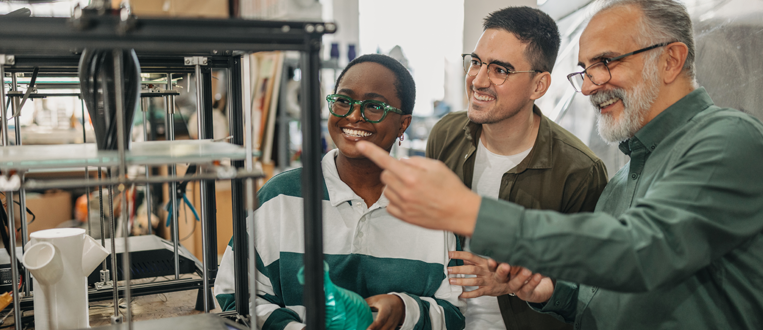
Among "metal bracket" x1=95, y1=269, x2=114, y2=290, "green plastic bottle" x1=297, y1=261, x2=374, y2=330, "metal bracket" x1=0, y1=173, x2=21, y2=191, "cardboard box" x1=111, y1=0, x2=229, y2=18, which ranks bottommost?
"metal bracket" x1=95, y1=269, x2=114, y2=290

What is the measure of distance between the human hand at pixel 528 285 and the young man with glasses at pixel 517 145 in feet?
1.30

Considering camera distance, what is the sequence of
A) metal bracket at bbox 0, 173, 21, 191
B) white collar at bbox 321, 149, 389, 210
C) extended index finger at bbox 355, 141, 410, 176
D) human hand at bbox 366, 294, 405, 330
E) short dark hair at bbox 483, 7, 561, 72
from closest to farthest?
metal bracket at bbox 0, 173, 21, 191
extended index finger at bbox 355, 141, 410, 176
human hand at bbox 366, 294, 405, 330
white collar at bbox 321, 149, 389, 210
short dark hair at bbox 483, 7, 561, 72

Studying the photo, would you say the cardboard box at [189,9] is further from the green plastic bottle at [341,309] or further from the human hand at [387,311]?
the human hand at [387,311]

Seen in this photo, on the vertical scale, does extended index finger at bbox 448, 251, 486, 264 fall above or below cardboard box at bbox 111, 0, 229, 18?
below

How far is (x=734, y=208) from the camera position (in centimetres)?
89

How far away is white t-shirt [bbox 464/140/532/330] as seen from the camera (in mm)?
1726

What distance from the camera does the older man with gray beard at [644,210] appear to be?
2.45 ft

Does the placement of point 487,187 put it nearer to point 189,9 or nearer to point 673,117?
point 673,117

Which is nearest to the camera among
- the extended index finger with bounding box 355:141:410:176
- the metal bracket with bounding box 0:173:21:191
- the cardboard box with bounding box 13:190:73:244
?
the metal bracket with bounding box 0:173:21:191

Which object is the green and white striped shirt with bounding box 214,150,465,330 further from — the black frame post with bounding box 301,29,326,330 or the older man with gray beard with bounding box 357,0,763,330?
the black frame post with bounding box 301,29,326,330

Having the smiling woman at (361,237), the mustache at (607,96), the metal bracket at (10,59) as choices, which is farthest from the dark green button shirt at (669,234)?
the metal bracket at (10,59)

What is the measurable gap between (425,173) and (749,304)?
772 mm

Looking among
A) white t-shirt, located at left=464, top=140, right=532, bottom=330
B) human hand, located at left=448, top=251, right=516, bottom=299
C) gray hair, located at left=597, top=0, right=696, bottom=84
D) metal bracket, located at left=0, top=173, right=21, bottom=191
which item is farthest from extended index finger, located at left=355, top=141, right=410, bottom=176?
white t-shirt, located at left=464, top=140, right=532, bottom=330

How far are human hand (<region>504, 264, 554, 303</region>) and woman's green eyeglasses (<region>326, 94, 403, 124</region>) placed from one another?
0.47 m
